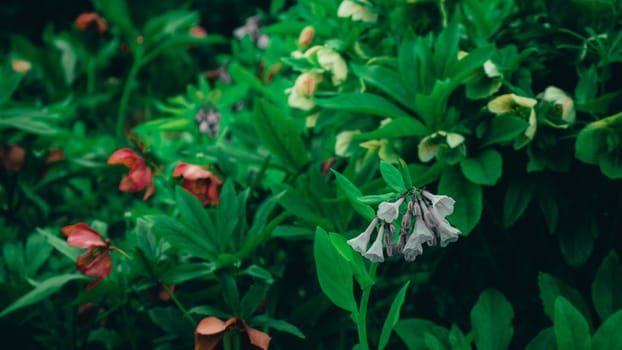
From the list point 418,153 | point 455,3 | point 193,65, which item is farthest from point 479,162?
point 193,65

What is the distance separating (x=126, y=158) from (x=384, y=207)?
2.52ft

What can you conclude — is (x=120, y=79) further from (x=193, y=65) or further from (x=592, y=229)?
(x=592, y=229)

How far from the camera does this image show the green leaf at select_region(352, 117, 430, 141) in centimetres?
123

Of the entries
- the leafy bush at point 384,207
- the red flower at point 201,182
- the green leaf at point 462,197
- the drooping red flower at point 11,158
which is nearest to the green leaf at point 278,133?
the leafy bush at point 384,207

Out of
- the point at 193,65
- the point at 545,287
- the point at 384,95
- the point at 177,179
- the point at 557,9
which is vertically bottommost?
the point at 193,65

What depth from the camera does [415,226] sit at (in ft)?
3.03

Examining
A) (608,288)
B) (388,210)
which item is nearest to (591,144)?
(608,288)

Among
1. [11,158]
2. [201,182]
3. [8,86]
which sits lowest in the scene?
[11,158]

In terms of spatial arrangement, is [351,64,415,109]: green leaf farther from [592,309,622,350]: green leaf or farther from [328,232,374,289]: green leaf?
[592,309,622,350]: green leaf

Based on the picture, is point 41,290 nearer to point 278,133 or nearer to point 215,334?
point 215,334

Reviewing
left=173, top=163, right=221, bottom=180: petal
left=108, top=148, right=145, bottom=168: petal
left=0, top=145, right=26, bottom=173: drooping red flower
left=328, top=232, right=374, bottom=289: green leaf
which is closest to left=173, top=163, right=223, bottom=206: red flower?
left=173, top=163, right=221, bottom=180: petal

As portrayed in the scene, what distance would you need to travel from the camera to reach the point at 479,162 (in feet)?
4.11

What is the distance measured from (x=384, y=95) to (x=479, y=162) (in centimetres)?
29

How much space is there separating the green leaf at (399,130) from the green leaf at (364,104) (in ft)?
0.17
